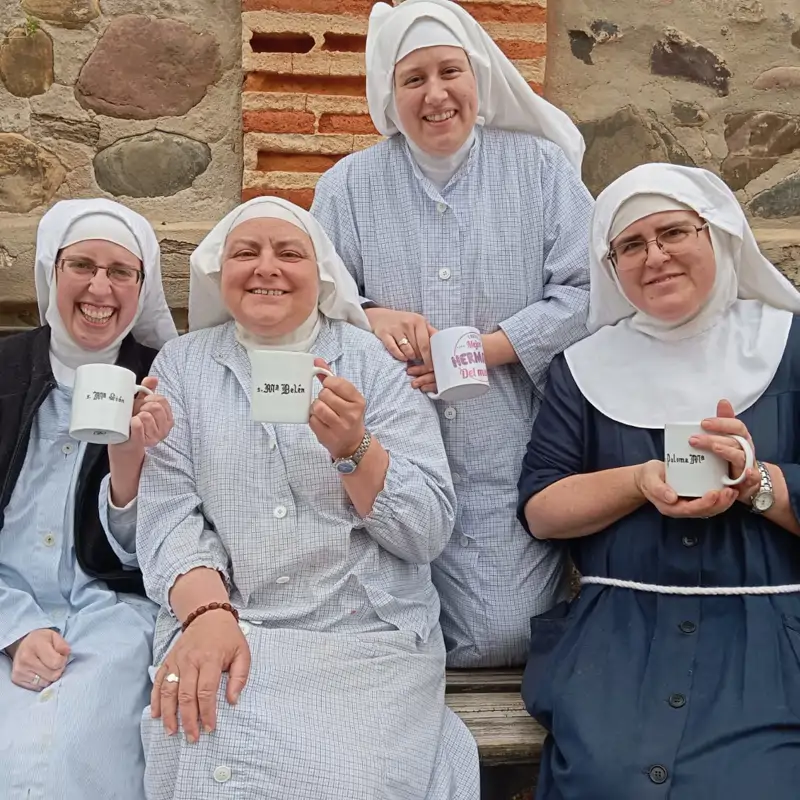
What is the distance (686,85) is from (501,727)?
2.41 metres

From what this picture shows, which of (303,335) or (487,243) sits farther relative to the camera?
(487,243)

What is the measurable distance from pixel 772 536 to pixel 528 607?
2.05 ft

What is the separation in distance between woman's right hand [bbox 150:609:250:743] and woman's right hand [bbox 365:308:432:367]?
0.74 meters

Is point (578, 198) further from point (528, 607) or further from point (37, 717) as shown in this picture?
point (37, 717)

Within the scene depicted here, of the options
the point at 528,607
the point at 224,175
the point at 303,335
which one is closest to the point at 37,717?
the point at 303,335

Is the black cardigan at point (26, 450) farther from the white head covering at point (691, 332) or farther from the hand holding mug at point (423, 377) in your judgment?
the white head covering at point (691, 332)

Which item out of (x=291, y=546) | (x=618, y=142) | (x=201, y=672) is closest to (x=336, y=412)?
(x=291, y=546)

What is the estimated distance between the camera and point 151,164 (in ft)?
11.0

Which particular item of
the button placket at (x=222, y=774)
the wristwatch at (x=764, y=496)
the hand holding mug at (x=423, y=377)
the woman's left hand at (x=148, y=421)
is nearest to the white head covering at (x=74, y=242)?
the woman's left hand at (x=148, y=421)

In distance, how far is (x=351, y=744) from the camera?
1.81 metres

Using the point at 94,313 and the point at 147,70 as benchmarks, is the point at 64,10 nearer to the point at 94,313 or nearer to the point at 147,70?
the point at 147,70

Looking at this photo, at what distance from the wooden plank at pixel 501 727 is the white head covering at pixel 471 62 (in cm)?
144

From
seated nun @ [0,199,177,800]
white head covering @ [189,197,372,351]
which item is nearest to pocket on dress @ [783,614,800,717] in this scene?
white head covering @ [189,197,372,351]

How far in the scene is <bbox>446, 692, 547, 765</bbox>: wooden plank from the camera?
7.08ft
